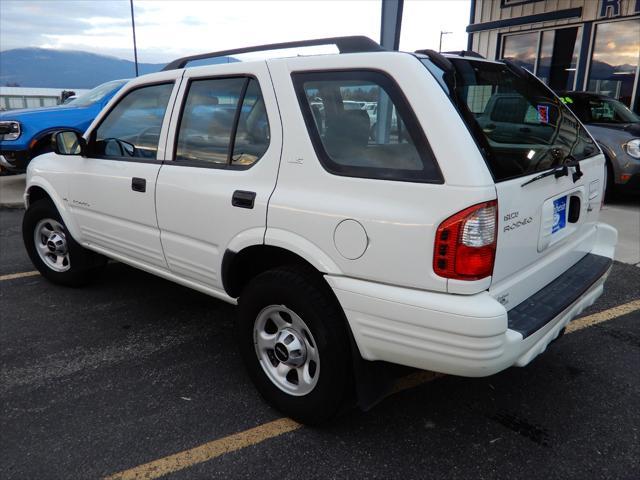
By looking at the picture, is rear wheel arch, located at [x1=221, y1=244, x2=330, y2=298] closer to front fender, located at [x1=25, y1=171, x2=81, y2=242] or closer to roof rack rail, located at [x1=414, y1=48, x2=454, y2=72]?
roof rack rail, located at [x1=414, y1=48, x2=454, y2=72]

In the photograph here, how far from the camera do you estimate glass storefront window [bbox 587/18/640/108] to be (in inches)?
422

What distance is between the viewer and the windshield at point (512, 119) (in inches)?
85.3

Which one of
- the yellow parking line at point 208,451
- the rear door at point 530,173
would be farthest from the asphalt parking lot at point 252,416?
the rear door at point 530,173

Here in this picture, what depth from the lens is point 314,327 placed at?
2.35 m

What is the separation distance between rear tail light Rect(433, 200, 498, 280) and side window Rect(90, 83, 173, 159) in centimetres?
201

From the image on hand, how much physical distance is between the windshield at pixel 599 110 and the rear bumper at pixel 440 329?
22.6ft

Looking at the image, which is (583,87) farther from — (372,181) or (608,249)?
(372,181)

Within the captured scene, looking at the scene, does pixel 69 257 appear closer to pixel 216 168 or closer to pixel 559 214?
pixel 216 168

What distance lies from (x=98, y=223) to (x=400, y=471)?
2.65 m

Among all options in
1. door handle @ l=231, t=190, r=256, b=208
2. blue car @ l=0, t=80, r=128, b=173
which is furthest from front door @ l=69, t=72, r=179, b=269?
blue car @ l=0, t=80, r=128, b=173

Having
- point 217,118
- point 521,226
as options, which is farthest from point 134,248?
point 521,226

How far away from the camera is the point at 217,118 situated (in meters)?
2.90

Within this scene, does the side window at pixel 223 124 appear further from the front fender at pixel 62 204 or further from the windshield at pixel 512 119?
the front fender at pixel 62 204

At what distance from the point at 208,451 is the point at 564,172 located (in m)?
2.12
